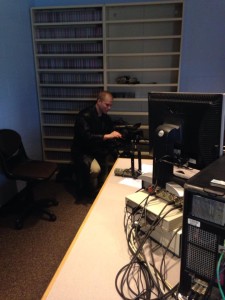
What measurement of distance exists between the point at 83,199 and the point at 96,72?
1715mm

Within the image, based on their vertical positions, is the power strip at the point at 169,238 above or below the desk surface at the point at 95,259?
above

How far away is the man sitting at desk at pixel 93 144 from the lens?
107 inches

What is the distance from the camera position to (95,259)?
994mm

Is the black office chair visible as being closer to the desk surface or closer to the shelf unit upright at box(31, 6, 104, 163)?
the shelf unit upright at box(31, 6, 104, 163)

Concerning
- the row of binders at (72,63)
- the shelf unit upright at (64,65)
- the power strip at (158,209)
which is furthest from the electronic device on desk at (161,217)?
the row of binders at (72,63)

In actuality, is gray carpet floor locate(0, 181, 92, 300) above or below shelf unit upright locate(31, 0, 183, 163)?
below

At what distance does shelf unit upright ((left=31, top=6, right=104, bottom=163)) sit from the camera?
3143 mm

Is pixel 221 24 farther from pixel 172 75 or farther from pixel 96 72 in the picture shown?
Answer: pixel 96 72

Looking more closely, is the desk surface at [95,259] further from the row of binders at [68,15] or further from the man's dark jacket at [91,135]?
the row of binders at [68,15]

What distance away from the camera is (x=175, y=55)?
3178 millimetres

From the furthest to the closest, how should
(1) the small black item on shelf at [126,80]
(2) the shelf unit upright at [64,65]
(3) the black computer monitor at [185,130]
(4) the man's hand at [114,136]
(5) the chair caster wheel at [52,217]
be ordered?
Answer: (1) the small black item on shelf at [126,80] → (2) the shelf unit upright at [64,65] → (4) the man's hand at [114,136] → (5) the chair caster wheel at [52,217] → (3) the black computer monitor at [185,130]

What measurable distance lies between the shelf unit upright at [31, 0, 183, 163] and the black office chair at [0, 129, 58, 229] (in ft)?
3.22

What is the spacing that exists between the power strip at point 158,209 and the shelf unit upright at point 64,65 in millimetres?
2364

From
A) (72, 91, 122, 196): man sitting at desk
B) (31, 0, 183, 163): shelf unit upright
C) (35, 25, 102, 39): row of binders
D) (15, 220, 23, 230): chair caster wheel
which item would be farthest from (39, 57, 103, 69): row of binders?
(15, 220, 23, 230): chair caster wheel
